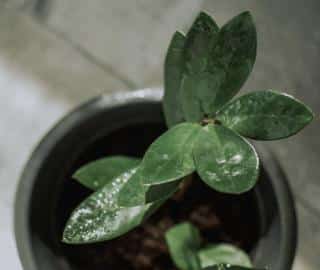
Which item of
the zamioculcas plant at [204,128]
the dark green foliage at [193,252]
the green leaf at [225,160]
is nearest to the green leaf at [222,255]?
the dark green foliage at [193,252]

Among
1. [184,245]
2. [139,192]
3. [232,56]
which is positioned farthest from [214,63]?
[184,245]

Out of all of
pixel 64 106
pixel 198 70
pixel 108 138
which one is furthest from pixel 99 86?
pixel 198 70

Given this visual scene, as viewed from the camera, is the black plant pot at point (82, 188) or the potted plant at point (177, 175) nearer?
the potted plant at point (177, 175)

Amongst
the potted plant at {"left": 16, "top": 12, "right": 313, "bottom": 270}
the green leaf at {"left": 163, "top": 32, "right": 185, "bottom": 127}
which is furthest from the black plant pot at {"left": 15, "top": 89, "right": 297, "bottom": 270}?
the green leaf at {"left": 163, "top": 32, "right": 185, "bottom": 127}

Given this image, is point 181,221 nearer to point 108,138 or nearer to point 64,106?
point 108,138

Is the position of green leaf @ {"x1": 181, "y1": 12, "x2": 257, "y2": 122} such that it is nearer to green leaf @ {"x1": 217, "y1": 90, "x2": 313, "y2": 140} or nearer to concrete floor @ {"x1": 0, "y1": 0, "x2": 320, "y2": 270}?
green leaf @ {"x1": 217, "y1": 90, "x2": 313, "y2": 140}

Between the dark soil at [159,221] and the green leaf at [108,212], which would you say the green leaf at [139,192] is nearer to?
the green leaf at [108,212]
